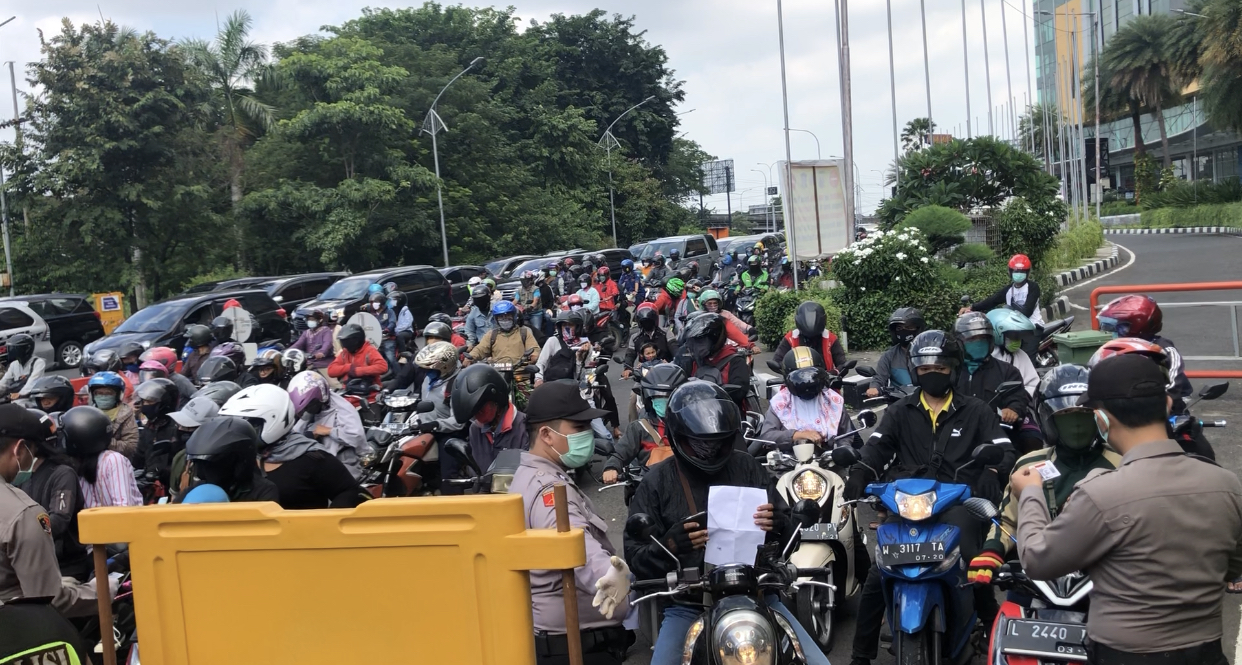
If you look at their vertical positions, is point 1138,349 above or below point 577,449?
above

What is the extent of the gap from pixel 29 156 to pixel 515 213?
2101 cm

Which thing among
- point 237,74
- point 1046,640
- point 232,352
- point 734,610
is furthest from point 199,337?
point 237,74

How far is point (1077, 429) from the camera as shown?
14.8 ft

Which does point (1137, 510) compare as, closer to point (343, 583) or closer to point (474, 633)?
point (474, 633)

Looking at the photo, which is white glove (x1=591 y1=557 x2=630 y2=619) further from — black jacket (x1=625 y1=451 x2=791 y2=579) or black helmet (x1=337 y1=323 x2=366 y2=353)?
black helmet (x1=337 y1=323 x2=366 y2=353)

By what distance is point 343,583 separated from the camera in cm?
312

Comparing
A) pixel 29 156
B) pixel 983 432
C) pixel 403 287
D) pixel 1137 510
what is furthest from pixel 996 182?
pixel 29 156

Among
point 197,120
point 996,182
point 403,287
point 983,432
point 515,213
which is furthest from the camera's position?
point 515,213

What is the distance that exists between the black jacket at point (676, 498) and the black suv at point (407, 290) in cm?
1783

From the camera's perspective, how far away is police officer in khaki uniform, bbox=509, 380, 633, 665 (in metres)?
3.79

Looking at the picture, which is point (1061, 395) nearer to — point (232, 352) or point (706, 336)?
point (706, 336)

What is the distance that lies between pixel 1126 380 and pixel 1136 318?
4364 mm

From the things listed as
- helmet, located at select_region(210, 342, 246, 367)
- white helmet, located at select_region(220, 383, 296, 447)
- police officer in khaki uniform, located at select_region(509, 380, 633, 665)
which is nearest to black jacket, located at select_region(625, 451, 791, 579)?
police officer in khaki uniform, located at select_region(509, 380, 633, 665)

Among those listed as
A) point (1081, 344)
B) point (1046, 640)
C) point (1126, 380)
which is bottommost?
point (1046, 640)
